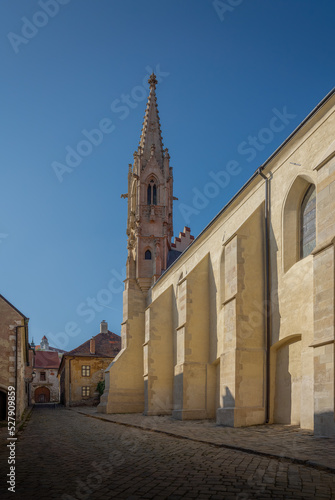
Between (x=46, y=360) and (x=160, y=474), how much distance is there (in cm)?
7768

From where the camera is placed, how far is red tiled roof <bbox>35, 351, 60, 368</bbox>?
258 ft

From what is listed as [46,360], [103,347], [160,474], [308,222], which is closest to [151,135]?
[103,347]

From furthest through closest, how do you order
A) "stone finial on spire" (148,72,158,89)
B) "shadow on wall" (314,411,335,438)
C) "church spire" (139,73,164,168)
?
"stone finial on spire" (148,72,158,89) < "church spire" (139,73,164,168) < "shadow on wall" (314,411,335,438)

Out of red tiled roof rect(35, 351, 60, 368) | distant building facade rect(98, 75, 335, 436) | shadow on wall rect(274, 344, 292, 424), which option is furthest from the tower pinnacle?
red tiled roof rect(35, 351, 60, 368)

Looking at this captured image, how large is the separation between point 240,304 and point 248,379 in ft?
7.93

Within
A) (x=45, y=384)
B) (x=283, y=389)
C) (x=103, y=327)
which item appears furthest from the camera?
(x=45, y=384)

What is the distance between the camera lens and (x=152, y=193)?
3694cm

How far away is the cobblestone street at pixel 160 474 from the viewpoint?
5977 millimetres

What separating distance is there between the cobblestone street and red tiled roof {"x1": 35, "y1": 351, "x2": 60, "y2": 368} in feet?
233

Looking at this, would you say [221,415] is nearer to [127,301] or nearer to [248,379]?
[248,379]

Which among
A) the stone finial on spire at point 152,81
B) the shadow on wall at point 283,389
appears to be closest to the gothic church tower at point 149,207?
the stone finial on spire at point 152,81

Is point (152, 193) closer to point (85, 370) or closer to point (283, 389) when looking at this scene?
point (85, 370)

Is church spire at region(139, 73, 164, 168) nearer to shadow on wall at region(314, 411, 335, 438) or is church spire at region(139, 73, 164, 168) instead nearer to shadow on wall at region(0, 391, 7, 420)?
shadow on wall at region(0, 391, 7, 420)

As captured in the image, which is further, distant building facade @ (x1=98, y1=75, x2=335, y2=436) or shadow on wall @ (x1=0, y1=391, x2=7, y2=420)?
shadow on wall @ (x1=0, y1=391, x2=7, y2=420)
